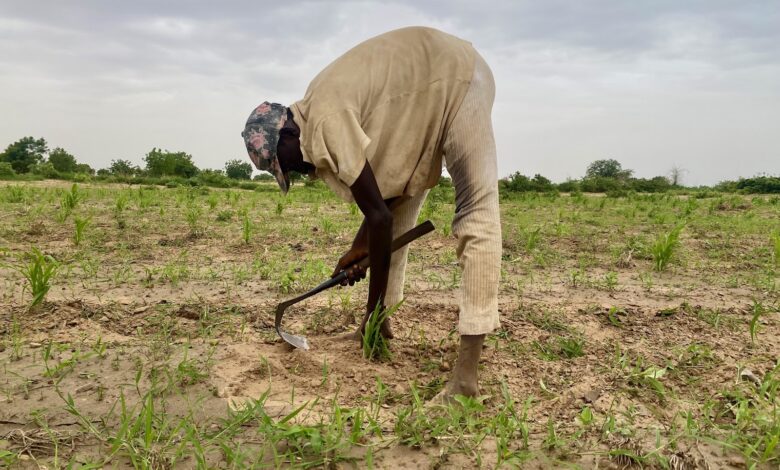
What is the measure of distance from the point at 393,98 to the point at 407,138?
0.49 feet

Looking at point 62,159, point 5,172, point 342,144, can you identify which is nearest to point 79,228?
point 342,144

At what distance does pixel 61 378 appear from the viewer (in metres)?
2.15

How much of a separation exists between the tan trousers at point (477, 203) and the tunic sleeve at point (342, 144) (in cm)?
36

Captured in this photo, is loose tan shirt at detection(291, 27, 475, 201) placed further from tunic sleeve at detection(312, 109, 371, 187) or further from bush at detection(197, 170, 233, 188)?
bush at detection(197, 170, 233, 188)

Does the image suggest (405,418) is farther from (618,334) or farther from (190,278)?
(190,278)

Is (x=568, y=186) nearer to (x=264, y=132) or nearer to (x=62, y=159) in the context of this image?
(x=264, y=132)

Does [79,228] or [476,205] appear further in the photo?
[79,228]

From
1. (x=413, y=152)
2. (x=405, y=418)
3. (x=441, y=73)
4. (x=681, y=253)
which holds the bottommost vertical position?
(x=405, y=418)

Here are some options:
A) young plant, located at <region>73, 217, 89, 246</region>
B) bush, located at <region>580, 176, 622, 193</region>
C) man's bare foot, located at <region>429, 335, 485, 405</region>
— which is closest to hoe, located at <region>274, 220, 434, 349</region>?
man's bare foot, located at <region>429, 335, 485, 405</region>

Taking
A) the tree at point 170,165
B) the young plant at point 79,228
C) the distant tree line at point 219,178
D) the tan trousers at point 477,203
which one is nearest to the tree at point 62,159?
the distant tree line at point 219,178

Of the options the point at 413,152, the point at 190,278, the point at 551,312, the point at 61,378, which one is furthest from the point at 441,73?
the point at 190,278

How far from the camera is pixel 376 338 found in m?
2.47

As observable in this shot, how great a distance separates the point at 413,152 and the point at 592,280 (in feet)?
7.51

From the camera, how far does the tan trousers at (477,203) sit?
6.73 ft
